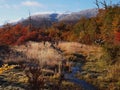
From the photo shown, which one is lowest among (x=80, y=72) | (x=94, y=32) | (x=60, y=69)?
(x=80, y=72)

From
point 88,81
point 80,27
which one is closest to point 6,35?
point 80,27

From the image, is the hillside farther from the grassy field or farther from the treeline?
the treeline

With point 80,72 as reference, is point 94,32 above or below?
above

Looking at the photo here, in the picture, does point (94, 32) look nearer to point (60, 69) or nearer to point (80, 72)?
point (80, 72)

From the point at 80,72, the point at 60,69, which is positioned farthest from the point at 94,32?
the point at 60,69

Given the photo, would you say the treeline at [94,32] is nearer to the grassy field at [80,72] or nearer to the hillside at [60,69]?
the hillside at [60,69]

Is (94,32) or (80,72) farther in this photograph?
(94,32)

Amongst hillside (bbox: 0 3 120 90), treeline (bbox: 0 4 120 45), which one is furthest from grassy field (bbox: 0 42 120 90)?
treeline (bbox: 0 4 120 45)

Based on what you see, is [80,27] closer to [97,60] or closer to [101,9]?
[101,9]

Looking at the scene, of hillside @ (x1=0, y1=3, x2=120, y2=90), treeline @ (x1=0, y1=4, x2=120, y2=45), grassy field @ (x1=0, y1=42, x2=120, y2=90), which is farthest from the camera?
treeline @ (x1=0, y1=4, x2=120, y2=45)

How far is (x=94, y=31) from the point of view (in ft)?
167

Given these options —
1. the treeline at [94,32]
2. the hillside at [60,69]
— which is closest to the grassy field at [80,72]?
the hillside at [60,69]

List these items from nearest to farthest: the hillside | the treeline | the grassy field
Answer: the hillside < the grassy field < the treeline

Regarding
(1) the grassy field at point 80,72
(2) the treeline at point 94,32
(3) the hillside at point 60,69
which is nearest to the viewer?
(3) the hillside at point 60,69
